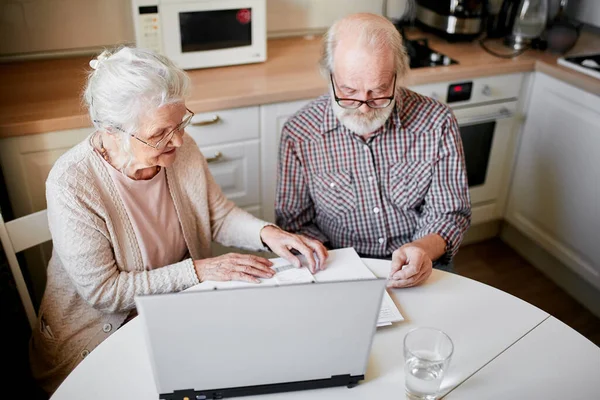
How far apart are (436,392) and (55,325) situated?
0.98m

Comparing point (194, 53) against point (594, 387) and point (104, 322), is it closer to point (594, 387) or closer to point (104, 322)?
point (104, 322)

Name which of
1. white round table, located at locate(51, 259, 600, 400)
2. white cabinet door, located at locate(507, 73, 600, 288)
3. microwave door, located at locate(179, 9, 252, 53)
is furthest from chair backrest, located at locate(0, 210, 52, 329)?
white cabinet door, located at locate(507, 73, 600, 288)

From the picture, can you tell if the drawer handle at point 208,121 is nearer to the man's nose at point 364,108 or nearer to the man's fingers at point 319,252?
the man's nose at point 364,108

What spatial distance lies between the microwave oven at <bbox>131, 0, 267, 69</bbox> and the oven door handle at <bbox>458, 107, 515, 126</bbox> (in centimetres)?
87

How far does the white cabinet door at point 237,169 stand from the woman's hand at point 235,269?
2.75ft

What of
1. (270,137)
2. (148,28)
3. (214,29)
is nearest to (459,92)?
(270,137)

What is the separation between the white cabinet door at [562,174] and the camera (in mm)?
2326

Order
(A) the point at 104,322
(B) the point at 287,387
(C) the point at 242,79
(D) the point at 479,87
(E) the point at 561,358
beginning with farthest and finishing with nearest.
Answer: (D) the point at 479,87, (C) the point at 242,79, (A) the point at 104,322, (E) the point at 561,358, (B) the point at 287,387

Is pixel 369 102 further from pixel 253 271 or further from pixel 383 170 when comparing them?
pixel 253 271

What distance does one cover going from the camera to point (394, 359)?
1183 millimetres

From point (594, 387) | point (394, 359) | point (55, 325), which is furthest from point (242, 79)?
point (594, 387)

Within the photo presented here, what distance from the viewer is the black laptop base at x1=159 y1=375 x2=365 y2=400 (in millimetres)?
1057

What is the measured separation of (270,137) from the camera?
2236 millimetres

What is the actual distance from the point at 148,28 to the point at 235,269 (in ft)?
3.86
